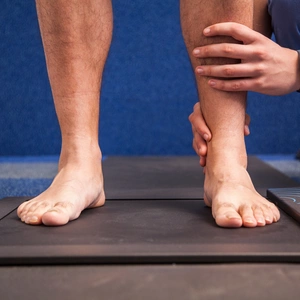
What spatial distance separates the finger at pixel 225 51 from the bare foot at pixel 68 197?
0.35 metres

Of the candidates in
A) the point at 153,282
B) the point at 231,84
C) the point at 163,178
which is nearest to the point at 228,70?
the point at 231,84

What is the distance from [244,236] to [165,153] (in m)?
2.20

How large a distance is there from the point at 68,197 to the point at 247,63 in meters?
0.53

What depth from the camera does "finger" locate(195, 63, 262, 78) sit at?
1030mm

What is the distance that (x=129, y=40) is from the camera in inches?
116

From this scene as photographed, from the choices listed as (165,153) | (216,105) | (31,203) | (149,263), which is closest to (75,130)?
(31,203)

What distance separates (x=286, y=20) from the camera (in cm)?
145

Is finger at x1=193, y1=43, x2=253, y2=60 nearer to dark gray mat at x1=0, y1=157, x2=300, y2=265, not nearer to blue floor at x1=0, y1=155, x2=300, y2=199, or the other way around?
dark gray mat at x1=0, y1=157, x2=300, y2=265

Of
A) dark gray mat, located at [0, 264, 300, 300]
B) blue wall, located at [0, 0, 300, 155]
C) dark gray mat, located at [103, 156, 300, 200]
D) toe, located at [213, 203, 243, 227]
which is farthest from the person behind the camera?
blue wall, located at [0, 0, 300, 155]

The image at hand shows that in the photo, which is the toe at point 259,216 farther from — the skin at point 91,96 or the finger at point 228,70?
the finger at point 228,70

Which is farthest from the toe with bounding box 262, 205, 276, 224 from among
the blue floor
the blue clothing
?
the blue floor

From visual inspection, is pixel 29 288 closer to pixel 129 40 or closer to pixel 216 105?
pixel 216 105

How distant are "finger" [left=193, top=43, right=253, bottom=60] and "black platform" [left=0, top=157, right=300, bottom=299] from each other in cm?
36

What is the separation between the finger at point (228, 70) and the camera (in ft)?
3.38
